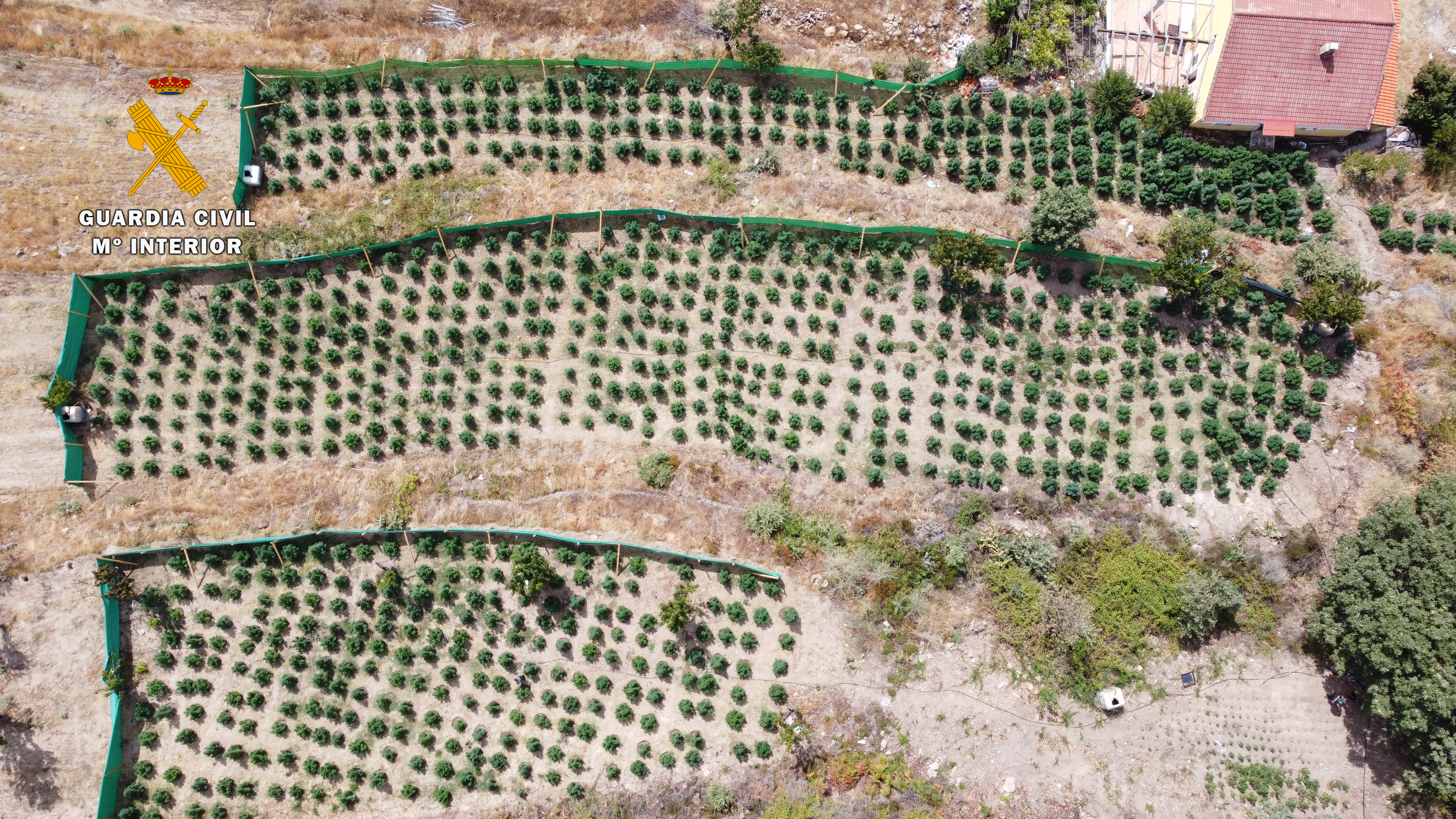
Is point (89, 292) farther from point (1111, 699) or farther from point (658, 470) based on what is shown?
point (1111, 699)

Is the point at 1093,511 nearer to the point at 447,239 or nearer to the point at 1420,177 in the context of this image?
the point at 1420,177

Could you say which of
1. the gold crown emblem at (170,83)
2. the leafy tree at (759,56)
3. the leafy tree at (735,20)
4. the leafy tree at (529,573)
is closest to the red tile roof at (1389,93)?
the leafy tree at (759,56)

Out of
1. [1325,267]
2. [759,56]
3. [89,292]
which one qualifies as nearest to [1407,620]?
[1325,267]

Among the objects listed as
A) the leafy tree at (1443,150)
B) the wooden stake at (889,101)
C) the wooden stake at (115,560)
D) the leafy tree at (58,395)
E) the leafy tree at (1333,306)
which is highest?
the wooden stake at (889,101)

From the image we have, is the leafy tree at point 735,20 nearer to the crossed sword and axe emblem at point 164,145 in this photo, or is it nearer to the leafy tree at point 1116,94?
the leafy tree at point 1116,94

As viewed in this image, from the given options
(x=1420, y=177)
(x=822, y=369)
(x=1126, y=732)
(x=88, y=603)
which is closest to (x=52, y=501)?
(x=88, y=603)

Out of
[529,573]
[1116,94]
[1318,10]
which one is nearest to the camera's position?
[529,573]
